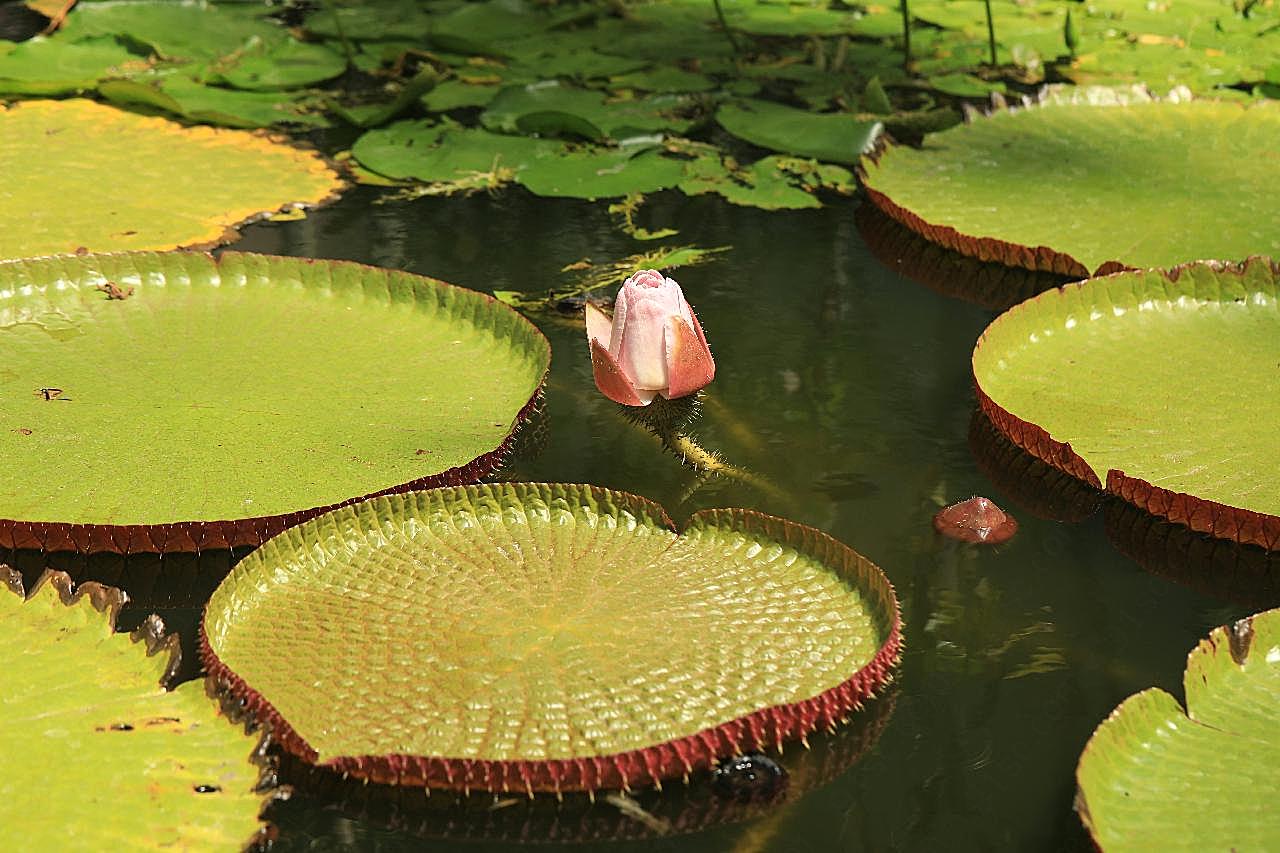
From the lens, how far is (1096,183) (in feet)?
11.7

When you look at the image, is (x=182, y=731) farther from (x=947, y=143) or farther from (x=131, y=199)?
(x=947, y=143)

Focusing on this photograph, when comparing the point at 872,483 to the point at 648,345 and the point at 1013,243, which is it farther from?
the point at 1013,243

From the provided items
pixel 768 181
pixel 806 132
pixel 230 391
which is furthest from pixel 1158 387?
pixel 806 132

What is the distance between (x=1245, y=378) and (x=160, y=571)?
184 centimetres

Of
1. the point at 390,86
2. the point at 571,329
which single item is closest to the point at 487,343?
the point at 571,329

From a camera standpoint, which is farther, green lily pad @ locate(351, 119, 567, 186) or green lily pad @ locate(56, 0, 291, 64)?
green lily pad @ locate(56, 0, 291, 64)

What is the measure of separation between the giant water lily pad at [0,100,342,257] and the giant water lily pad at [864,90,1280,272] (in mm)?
1494

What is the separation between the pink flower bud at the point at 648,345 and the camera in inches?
87.2

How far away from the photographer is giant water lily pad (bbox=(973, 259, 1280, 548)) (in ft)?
7.61

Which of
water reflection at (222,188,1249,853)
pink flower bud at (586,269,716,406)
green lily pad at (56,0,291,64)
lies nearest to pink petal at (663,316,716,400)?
pink flower bud at (586,269,716,406)

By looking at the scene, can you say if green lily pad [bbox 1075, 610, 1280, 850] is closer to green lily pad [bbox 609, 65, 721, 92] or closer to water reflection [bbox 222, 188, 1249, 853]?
water reflection [bbox 222, 188, 1249, 853]

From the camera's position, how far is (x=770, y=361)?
2955 millimetres

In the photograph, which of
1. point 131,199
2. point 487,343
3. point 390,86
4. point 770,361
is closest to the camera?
point 487,343

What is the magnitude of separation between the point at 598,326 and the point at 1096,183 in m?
1.75
